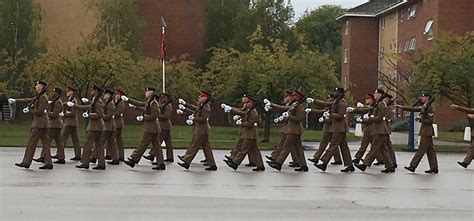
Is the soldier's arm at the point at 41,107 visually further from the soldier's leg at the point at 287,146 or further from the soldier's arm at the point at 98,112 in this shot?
the soldier's leg at the point at 287,146

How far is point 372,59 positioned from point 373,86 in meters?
2.34

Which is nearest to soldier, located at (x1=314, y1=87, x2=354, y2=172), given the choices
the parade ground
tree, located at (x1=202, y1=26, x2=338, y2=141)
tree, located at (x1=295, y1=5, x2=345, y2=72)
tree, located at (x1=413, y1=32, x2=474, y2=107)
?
the parade ground

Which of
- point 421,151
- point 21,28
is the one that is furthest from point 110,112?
point 21,28

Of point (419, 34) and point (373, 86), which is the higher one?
point (419, 34)

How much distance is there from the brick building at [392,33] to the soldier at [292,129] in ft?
97.6

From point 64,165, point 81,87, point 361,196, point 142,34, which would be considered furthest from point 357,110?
point 142,34

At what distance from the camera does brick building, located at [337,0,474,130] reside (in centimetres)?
4969

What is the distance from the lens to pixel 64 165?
1938 centimetres

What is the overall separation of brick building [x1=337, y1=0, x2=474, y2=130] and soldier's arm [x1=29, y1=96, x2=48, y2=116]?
32351mm

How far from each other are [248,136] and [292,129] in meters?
1.03

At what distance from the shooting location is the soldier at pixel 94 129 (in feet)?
59.9

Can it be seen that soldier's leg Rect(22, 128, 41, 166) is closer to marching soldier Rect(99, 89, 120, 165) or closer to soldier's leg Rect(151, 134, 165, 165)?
marching soldier Rect(99, 89, 120, 165)

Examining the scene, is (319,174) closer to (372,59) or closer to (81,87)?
(81,87)

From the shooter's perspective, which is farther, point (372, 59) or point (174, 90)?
point (372, 59)
